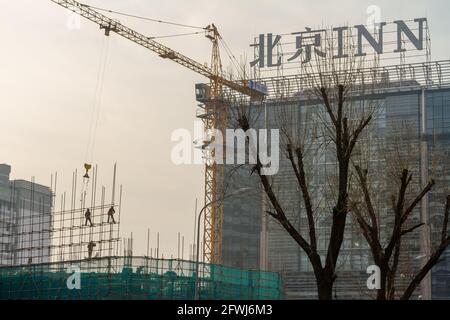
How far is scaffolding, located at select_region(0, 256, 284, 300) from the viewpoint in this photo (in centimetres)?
4378

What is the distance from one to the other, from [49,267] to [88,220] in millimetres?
6177

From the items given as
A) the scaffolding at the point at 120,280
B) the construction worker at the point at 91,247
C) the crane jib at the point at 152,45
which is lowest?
the scaffolding at the point at 120,280

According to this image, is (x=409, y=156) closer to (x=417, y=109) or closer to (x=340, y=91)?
(x=340, y=91)

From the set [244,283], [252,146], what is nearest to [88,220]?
[244,283]

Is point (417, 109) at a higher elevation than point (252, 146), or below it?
higher

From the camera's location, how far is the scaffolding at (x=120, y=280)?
1724 inches

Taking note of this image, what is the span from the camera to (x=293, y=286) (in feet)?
314
